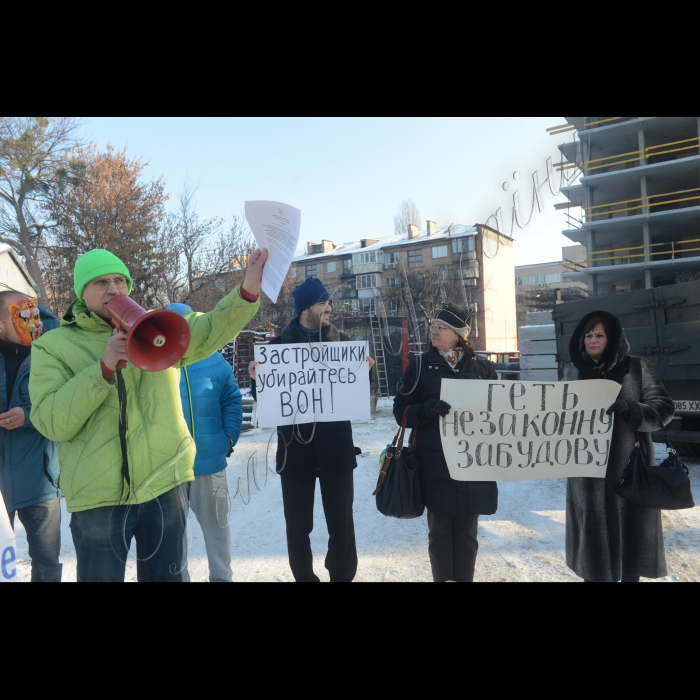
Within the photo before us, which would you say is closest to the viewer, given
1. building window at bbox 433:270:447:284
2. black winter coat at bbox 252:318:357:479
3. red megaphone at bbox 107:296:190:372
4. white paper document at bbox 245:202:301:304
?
red megaphone at bbox 107:296:190:372

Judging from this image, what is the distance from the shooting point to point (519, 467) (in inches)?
113

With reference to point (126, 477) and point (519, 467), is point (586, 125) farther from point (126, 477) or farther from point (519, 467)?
point (126, 477)

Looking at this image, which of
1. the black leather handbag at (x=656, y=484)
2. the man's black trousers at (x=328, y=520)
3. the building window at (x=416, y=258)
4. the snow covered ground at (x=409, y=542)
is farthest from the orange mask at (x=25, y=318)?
the building window at (x=416, y=258)

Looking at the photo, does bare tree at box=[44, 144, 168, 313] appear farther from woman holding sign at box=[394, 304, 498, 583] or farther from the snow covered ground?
woman holding sign at box=[394, 304, 498, 583]

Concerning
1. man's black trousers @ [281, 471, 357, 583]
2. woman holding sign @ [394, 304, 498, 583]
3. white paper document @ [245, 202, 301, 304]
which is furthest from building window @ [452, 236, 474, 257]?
man's black trousers @ [281, 471, 357, 583]

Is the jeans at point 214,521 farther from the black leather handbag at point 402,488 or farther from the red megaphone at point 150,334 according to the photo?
the red megaphone at point 150,334

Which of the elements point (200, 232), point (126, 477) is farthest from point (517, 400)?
point (200, 232)

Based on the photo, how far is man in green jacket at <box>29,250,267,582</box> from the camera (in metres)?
2.00

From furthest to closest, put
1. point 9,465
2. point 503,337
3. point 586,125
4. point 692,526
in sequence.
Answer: point 692,526 < point 503,337 < point 586,125 < point 9,465

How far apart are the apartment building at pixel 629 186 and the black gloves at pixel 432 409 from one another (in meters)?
1.46

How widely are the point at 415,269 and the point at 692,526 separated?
3360mm

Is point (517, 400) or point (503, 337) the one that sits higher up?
point (503, 337)

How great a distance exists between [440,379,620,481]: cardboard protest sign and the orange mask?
2328mm

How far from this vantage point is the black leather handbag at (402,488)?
→ 287cm
